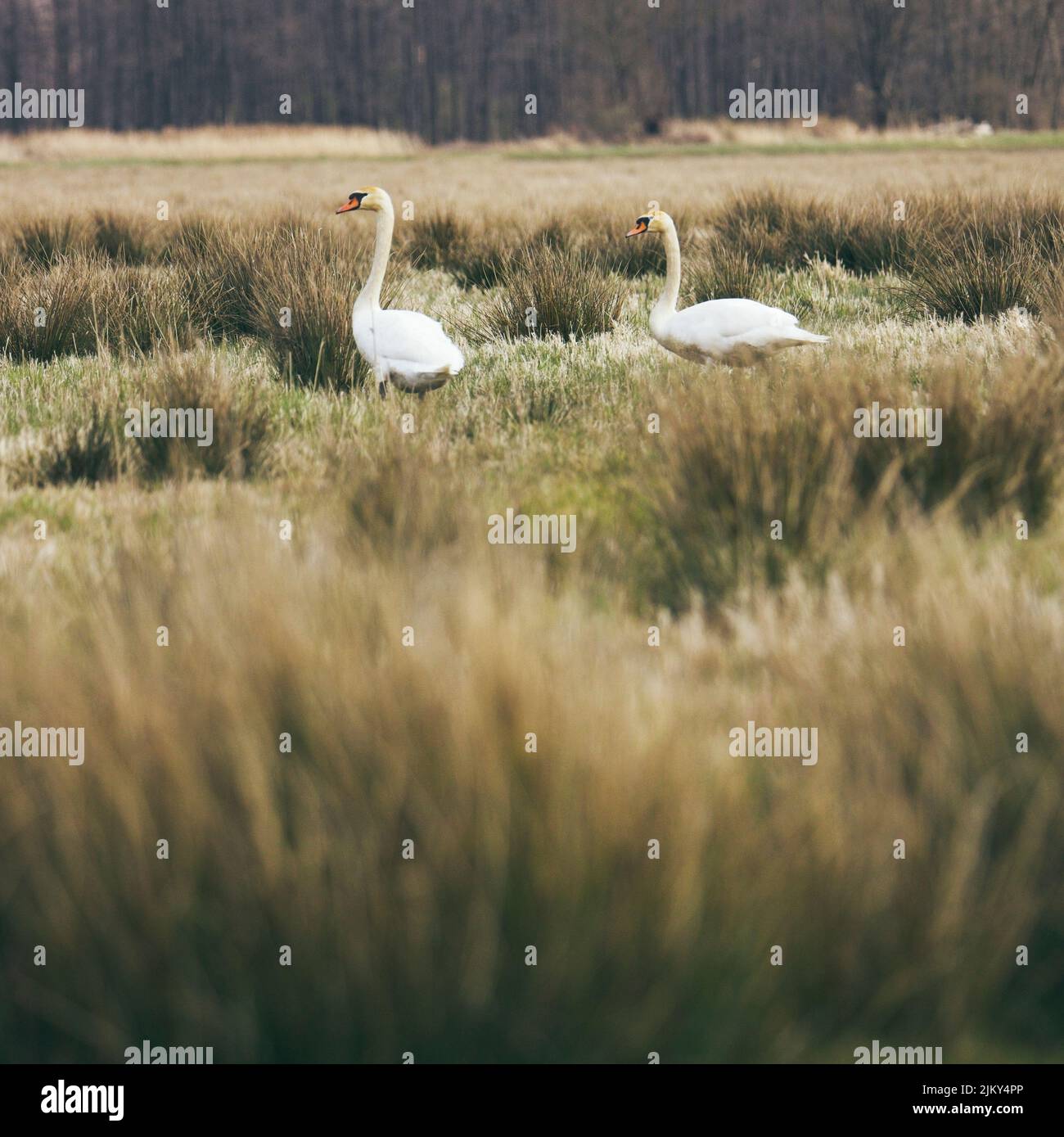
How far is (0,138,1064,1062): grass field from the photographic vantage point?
1614 millimetres

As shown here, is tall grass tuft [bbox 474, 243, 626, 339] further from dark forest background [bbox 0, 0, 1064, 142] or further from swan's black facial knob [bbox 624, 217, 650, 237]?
dark forest background [bbox 0, 0, 1064, 142]

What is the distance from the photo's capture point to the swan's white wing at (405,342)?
15.9ft

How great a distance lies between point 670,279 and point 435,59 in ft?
140

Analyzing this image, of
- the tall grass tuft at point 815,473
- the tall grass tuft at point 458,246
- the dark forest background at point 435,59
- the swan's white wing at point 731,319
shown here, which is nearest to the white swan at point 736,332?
the swan's white wing at point 731,319

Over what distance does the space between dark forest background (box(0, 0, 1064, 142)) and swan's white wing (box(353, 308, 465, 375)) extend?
132 ft

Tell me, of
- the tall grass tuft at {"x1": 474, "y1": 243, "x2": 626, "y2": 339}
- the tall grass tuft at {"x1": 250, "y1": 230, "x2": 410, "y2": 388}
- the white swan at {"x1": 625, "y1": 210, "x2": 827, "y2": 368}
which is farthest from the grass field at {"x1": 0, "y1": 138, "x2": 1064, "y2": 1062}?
the tall grass tuft at {"x1": 474, "y1": 243, "x2": 626, "y2": 339}

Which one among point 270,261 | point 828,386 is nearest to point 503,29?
point 270,261

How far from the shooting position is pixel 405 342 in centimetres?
486

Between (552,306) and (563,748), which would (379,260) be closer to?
(552,306)

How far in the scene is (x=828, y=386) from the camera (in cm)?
386

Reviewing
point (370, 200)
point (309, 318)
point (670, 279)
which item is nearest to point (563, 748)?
point (670, 279)
